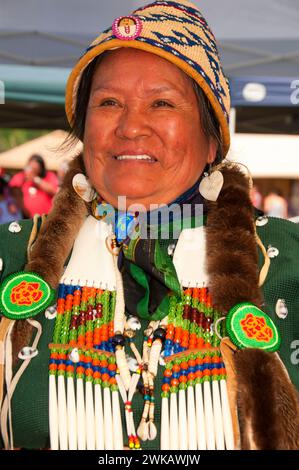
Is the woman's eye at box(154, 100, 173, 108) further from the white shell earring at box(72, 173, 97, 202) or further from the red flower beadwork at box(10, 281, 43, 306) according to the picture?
the red flower beadwork at box(10, 281, 43, 306)

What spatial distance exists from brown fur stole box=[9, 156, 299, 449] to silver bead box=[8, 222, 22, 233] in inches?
4.4

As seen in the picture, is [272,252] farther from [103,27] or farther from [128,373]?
[103,27]

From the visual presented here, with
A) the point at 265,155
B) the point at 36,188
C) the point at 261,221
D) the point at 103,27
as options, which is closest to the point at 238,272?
the point at 261,221

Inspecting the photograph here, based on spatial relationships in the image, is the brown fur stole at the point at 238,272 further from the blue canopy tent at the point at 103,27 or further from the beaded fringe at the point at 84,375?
the blue canopy tent at the point at 103,27

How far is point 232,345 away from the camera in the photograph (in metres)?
1.64

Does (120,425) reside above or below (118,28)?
below

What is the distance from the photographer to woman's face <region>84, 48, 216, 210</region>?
5.74 feet

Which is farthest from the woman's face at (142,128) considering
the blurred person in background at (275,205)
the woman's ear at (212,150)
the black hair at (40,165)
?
the blurred person in background at (275,205)

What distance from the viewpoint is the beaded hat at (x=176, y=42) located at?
172cm

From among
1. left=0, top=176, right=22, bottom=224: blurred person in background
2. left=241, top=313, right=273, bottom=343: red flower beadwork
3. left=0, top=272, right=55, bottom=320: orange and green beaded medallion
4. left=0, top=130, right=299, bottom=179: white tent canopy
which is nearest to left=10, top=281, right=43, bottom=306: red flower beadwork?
left=0, top=272, right=55, bottom=320: orange and green beaded medallion
